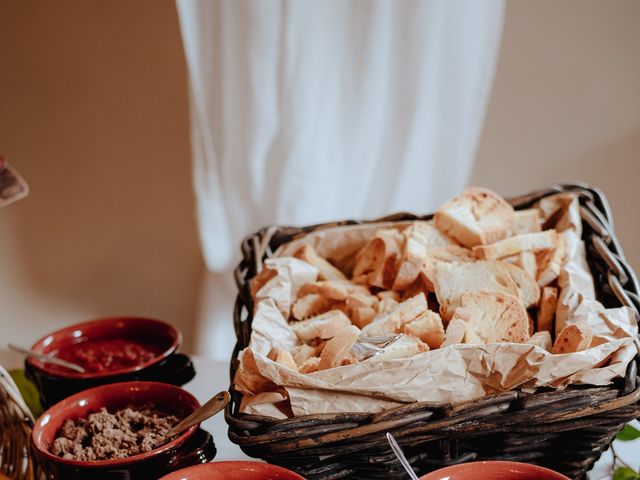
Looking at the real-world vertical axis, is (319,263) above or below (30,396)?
above

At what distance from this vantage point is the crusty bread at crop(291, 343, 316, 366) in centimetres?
86

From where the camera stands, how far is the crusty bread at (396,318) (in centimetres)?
86

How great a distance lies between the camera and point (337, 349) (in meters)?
0.78

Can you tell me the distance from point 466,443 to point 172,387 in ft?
1.15

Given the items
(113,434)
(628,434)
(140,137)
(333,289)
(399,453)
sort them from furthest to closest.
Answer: (140,137)
(333,289)
(628,434)
(113,434)
(399,453)

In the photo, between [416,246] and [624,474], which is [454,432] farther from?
[416,246]

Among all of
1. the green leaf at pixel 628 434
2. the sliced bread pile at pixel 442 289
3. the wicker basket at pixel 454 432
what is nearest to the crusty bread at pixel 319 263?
the sliced bread pile at pixel 442 289

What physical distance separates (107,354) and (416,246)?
1.55 feet

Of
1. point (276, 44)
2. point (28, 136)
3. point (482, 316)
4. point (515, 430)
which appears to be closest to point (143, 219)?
point (28, 136)

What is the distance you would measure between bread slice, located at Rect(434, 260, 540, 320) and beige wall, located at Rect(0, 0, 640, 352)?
0.87 metres

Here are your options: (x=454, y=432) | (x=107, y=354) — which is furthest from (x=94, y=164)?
(x=454, y=432)

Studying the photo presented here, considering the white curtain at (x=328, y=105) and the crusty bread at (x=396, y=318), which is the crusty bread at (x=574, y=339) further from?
the white curtain at (x=328, y=105)

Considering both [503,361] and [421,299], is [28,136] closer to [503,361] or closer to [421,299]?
[421,299]

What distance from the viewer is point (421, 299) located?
0.90 meters
